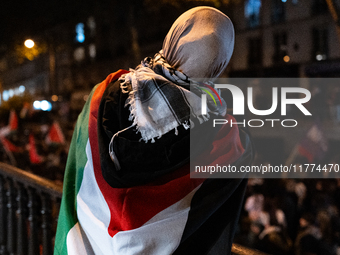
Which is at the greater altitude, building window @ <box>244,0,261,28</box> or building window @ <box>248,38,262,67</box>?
building window @ <box>244,0,261,28</box>

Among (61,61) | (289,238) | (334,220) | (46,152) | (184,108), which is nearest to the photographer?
(184,108)

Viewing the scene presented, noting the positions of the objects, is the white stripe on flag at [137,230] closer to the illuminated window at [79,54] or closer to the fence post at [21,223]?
the fence post at [21,223]

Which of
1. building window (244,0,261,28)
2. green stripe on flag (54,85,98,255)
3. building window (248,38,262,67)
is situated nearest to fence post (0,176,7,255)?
green stripe on flag (54,85,98,255)

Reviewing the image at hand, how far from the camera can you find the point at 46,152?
7473mm

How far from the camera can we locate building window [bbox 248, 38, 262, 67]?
15.9 metres

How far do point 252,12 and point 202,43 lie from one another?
15976mm

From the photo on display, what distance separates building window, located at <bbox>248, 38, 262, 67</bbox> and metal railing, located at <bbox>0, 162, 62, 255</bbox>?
1507 centimetres

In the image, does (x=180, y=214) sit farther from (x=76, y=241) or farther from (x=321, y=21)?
(x=321, y=21)

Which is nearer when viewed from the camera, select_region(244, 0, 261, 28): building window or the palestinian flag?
the palestinian flag

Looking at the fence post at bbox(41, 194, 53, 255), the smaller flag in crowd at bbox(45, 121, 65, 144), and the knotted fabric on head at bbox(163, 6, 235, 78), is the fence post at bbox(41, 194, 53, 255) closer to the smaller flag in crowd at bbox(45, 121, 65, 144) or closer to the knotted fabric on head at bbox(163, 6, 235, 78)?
the knotted fabric on head at bbox(163, 6, 235, 78)

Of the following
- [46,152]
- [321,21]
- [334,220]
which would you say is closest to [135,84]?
[334,220]

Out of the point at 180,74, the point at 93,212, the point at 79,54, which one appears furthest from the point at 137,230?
the point at 79,54

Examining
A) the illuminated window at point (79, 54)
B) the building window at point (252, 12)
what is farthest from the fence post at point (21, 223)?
the illuminated window at point (79, 54)

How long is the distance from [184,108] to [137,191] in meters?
0.36
